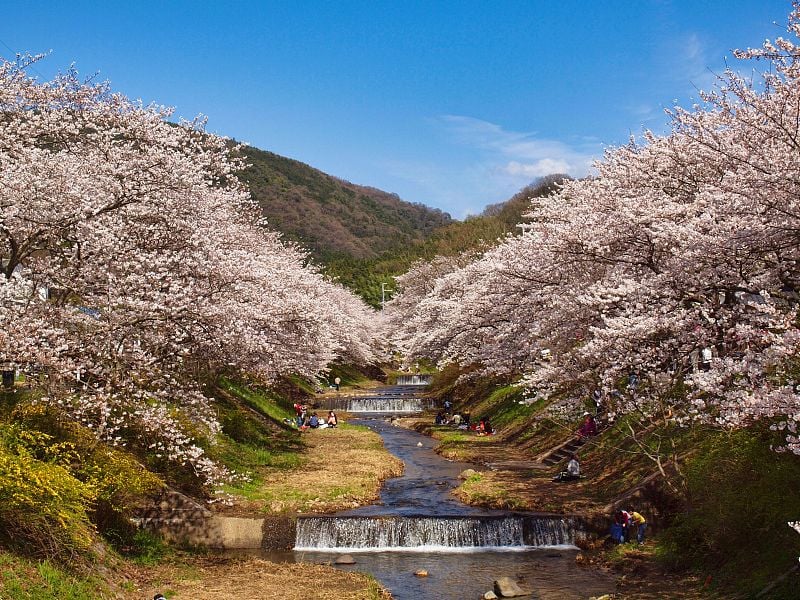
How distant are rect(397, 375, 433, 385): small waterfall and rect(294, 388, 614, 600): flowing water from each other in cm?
4919

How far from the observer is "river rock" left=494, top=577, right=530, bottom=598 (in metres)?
14.5

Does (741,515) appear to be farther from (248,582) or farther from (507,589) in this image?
(248,582)

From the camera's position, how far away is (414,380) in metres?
73.2

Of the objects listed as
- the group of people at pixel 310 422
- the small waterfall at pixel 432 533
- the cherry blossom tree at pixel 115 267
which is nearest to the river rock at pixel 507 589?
the small waterfall at pixel 432 533

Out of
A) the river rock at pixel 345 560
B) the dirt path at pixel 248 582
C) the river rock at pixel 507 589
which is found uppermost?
the river rock at pixel 507 589

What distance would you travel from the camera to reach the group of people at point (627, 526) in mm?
17391

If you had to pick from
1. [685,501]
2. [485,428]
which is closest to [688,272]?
[685,501]

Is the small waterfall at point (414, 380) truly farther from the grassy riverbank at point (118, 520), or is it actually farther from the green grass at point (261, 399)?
the grassy riverbank at point (118, 520)

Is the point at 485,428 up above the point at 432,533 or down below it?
above

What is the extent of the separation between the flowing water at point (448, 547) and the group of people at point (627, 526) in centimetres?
126

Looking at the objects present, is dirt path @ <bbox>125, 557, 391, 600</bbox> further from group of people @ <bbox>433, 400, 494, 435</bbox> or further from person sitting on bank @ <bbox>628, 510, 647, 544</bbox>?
group of people @ <bbox>433, 400, 494, 435</bbox>

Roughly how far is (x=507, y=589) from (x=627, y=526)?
4680mm

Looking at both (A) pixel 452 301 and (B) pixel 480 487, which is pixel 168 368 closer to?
(B) pixel 480 487

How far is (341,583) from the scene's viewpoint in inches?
598
